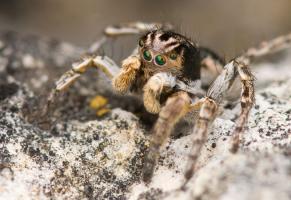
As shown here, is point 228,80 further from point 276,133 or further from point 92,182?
point 92,182

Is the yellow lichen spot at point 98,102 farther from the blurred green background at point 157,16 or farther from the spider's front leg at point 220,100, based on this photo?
the blurred green background at point 157,16

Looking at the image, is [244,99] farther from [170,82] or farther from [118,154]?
[118,154]

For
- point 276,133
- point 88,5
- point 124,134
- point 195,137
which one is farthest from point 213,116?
point 88,5

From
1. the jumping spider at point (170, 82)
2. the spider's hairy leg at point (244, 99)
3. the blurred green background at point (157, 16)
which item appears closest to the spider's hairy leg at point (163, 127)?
the jumping spider at point (170, 82)

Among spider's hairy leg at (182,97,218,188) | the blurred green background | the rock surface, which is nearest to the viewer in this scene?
the rock surface

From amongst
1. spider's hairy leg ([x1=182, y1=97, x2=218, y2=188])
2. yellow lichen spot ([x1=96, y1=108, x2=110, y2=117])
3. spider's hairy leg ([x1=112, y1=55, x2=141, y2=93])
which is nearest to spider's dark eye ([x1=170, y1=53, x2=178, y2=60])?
spider's hairy leg ([x1=112, y1=55, x2=141, y2=93])

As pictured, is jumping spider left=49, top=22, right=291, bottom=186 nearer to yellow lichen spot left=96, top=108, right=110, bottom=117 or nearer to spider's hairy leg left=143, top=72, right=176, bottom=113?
spider's hairy leg left=143, top=72, right=176, bottom=113
